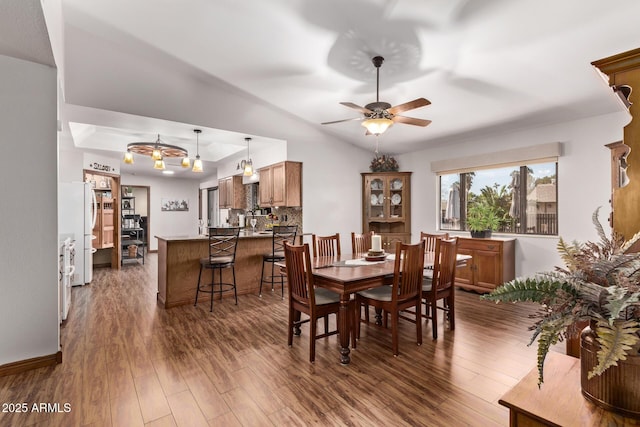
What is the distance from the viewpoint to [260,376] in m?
2.40

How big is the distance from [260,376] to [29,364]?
182cm

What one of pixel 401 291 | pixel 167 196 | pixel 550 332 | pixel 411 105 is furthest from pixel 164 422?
pixel 167 196

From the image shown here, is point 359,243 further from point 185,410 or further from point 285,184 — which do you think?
point 185,410

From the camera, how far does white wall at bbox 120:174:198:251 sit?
32.7 ft

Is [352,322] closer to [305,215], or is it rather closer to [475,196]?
[305,215]

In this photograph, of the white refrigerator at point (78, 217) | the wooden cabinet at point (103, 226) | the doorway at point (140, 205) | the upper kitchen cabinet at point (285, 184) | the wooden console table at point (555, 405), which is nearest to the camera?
the wooden console table at point (555, 405)

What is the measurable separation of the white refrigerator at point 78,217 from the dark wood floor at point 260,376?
1930 millimetres

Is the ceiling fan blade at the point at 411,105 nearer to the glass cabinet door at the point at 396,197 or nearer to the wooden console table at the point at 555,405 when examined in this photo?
the wooden console table at the point at 555,405

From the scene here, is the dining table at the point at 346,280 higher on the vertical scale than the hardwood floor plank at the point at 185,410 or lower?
higher

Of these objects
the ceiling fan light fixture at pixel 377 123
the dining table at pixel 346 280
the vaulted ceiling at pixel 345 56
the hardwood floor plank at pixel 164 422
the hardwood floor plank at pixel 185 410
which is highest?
the vaulted ceiling at pixel 345 56

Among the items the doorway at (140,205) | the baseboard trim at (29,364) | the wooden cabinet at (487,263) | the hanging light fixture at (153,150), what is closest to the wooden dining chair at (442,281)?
the wooden cabinet at (487,263)

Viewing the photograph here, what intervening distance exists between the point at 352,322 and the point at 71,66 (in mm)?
4091

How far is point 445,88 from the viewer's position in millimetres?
3797

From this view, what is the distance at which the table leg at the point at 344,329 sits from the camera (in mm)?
2582
